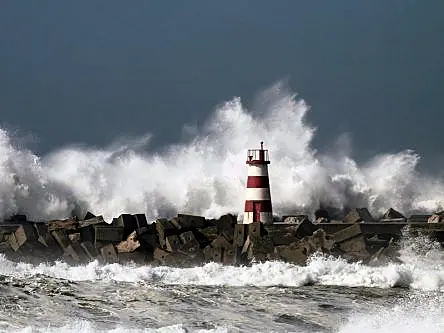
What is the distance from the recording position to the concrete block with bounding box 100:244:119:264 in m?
14.4

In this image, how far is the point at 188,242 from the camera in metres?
14.9

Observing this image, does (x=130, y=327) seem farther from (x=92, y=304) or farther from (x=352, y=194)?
(x=352, y=194)

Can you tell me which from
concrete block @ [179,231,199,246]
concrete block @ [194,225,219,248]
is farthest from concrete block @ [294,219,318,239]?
concrete block @ [179,231,199,246]

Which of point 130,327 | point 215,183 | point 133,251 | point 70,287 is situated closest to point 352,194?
point 215,183

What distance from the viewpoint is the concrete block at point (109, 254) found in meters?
14.4

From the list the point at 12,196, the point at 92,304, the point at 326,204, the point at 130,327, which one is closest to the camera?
the point at 130,327

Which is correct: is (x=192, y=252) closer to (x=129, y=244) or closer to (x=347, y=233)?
(x=129, y=244)

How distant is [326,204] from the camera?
23.6m

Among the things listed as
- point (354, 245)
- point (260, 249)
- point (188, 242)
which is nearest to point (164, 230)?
point (188, 242)

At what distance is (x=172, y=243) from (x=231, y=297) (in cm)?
282

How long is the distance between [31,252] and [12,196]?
6788 millimetres

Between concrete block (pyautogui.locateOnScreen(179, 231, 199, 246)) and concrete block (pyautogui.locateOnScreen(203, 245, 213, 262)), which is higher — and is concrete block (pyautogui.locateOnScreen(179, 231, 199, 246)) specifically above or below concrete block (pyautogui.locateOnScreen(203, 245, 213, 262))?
above

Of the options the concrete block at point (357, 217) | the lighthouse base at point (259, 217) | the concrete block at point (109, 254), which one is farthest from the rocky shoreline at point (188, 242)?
the concrete block at point (357, 217)

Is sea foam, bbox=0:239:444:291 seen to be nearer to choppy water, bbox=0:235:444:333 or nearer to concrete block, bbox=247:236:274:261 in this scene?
choppy water, bbox=0:235:444:333
